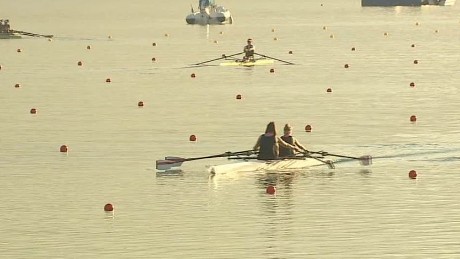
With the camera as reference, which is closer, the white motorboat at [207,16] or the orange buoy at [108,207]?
the orange buoy at [108,207]

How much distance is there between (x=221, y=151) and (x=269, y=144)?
4.84 meters

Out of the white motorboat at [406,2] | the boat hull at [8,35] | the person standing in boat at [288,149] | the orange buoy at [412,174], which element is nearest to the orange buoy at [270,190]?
the person standing in boat at [288,149]

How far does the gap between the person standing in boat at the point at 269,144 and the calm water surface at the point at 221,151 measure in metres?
0.44

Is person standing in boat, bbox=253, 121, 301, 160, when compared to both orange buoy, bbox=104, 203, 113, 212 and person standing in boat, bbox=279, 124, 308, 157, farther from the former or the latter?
orange buoy, bbox=104, 203, 113, 212

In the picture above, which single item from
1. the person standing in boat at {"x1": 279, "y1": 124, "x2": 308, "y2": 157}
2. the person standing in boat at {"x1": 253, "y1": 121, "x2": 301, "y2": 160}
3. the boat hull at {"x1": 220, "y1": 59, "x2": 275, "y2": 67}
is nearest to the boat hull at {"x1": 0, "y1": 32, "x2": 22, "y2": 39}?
the boat hull at {"x1": 220, "y1": 59, "x2": 275, "y2": 67}

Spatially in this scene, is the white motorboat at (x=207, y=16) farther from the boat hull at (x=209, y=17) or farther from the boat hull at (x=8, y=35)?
the boat hull at (x=8, y=35)

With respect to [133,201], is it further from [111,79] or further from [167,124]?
[111,79]

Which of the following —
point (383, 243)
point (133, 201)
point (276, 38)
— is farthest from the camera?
point (276, 38)

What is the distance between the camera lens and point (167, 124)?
48.0m

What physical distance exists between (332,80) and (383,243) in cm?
3953

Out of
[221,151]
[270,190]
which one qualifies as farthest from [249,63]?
[270,190]

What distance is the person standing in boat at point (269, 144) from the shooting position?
35406 millimetres

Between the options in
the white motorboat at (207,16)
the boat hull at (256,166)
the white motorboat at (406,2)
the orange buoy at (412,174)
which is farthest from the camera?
the white motorboat at (406,2)

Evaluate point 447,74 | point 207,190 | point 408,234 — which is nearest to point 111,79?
point 447,74
